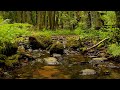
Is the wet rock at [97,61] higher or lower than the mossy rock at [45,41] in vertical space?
lower

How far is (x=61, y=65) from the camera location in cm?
800

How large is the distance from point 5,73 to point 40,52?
3.79m

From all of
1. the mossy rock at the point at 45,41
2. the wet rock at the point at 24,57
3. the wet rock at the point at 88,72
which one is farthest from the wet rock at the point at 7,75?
the mossy rock at the point at 45,41

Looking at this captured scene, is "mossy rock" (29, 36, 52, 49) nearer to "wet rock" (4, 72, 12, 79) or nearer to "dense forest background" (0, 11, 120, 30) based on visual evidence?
"wet rock" (4, 72, 12, 79)

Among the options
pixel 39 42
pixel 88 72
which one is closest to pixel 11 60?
pixel 88 72

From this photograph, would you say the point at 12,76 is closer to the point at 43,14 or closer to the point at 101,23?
the point at 101,23

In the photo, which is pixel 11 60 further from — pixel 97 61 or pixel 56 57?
pixel 97 61

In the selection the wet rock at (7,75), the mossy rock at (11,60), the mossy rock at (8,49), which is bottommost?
the wet rock at (7,75)

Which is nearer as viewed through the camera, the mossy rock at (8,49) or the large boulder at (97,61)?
the mossy rock at (8,49)

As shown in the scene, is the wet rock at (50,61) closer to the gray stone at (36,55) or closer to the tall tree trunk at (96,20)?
the gray stone at (36,55)

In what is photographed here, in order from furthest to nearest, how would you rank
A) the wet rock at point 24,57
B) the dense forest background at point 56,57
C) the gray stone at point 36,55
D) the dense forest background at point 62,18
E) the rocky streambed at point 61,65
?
the dense forest background at point 62,18
the gray stone at point 36,55
the wet rock at point 24,57
the dense forest background at point 56,57
the rocky streambed at point 61,65

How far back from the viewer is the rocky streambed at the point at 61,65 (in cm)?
677

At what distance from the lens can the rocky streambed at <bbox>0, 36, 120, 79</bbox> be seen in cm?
677

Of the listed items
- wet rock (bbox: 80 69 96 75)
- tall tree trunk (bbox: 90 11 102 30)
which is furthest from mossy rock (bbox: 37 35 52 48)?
tall tree trunk (bbox: 90 11 102 30)
